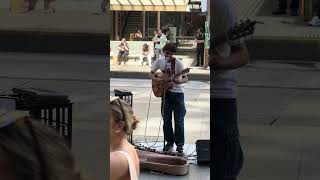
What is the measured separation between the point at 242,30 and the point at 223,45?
0.10m

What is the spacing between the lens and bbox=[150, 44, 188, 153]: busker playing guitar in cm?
616

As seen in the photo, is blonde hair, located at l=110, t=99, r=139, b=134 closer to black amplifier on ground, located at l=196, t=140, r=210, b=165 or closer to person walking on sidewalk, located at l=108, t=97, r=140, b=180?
person walking on sidewalk, located at l=108, t=97, r=140, b=180

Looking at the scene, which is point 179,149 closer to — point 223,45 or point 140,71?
point 223,45

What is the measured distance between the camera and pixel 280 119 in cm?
198

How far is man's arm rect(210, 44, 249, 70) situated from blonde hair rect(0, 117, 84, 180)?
3.67ft

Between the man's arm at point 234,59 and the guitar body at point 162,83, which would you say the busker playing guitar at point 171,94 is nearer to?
the guitar body at point 162,83

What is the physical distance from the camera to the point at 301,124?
1966 millimetres

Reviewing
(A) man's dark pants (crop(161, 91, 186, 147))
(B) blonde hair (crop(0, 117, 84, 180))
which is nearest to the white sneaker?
(B) blonde hair (crop(0, 117, 84, 180))

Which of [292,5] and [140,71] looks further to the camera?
[140,71]

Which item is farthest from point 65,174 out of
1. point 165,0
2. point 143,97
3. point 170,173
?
point 165,0

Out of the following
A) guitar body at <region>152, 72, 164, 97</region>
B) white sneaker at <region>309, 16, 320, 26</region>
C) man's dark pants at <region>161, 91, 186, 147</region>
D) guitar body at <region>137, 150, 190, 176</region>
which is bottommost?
guitar body at <region>137, 150, 190, 176</region>

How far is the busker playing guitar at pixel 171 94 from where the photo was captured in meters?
6.16

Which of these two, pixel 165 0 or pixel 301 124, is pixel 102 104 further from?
pixel 165 0

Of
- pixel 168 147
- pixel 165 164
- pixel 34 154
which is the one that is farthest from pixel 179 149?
pixel 34 154
